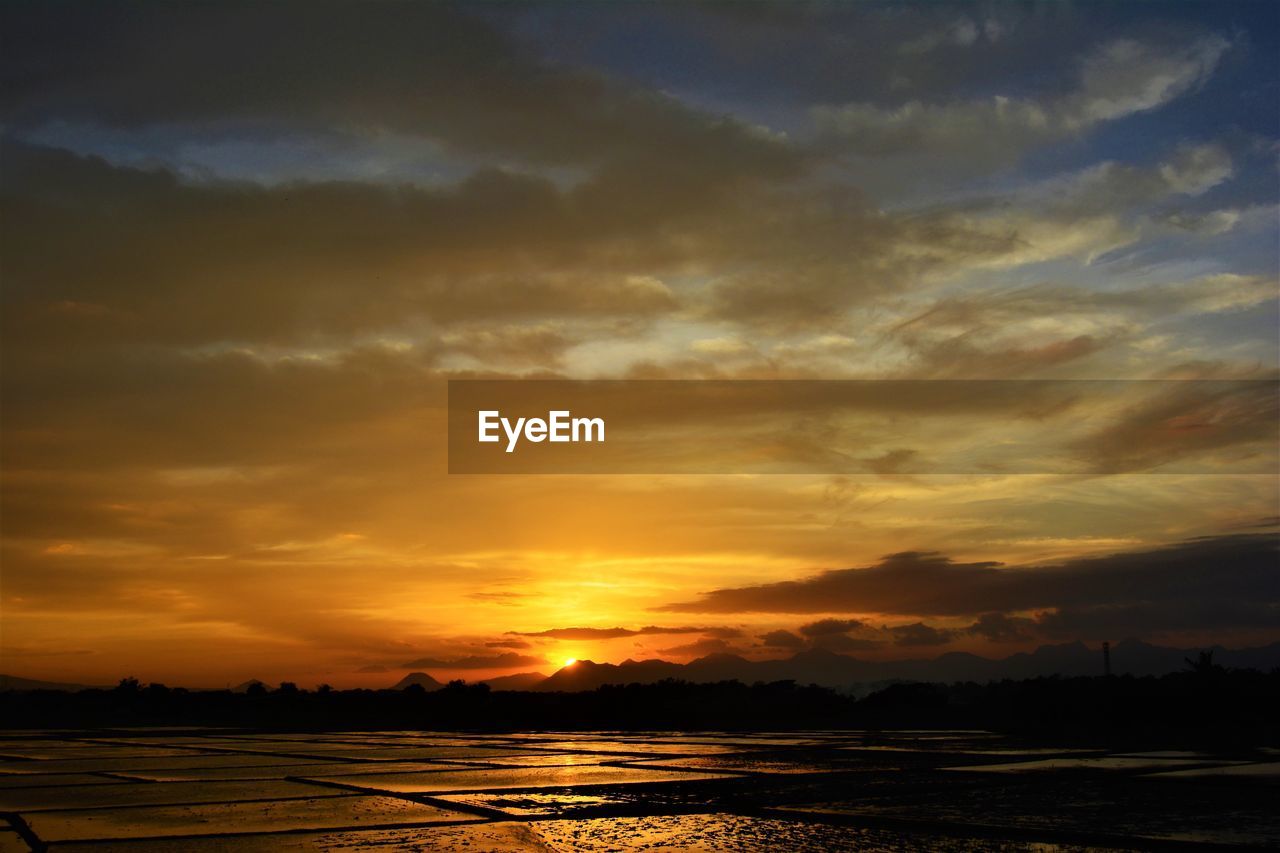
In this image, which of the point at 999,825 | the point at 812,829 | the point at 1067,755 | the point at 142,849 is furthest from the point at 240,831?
the point at 1067,755

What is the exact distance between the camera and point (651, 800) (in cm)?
950

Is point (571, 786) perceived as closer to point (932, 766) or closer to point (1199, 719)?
point (932, 766)

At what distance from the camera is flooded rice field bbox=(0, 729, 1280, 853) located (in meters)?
7.25

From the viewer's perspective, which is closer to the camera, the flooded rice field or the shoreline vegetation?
the flooded rice field

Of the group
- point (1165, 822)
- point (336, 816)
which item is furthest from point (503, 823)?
point (1165, 822)

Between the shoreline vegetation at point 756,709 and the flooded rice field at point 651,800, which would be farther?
the shoreline vegetation at point 756,709

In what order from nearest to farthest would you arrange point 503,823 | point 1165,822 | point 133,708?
point 1165,822, point 503,823, point 133,708

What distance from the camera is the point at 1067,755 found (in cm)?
1408

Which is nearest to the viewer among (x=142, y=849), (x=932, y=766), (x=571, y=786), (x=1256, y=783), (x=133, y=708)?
(x=142, y=849)

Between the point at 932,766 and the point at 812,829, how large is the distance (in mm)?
5330

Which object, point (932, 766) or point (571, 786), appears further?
point (932, 766)

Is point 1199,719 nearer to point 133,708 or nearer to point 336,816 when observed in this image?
point 336,816

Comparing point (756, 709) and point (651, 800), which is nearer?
point (651, 800)

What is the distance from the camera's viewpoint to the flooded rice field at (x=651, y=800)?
725cm
